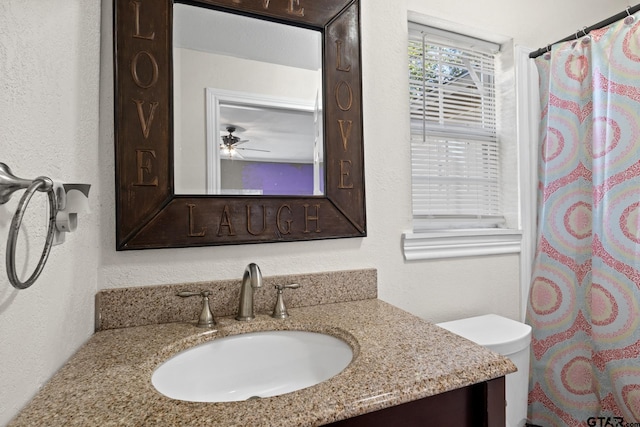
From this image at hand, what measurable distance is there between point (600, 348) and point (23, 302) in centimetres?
180

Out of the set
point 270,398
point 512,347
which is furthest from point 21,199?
point 512,347

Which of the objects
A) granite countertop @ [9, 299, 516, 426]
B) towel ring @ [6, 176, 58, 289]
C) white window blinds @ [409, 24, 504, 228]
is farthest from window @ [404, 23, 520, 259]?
towel ring @ [6, 176, 58, 289]

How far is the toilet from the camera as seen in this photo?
3.92 ft

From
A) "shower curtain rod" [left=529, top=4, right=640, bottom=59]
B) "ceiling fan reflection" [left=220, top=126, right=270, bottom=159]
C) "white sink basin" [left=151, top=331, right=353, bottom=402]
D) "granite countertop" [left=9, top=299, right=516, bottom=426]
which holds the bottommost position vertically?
"white sink basin" [left=151, top=331, right=353, bottom=402]

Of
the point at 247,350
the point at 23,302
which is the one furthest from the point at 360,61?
the point at 23,302

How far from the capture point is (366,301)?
3.93 ft

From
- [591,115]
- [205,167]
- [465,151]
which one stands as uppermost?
[591,115]

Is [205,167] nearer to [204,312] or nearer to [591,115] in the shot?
[204,312]

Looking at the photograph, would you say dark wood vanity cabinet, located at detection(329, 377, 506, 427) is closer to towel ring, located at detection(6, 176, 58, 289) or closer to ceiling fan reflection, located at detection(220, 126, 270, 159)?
towel ring, located at detection(6, 176, 58, 289)

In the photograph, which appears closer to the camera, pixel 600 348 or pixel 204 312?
pixel 204 312

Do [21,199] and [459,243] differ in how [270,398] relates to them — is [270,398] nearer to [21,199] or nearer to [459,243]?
[21,199]

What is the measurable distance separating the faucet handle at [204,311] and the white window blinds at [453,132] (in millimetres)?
943

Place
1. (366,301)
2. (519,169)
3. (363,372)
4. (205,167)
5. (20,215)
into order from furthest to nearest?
1. (519,169)
2. (366,301)
3. (205,167)
4. (363,372)
5. (20,215)

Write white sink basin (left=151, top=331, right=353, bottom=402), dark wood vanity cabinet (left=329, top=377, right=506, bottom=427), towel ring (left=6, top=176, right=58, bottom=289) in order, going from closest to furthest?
towel ring (left=6, top=176, right=58, bottom=289)
dark wood vanity cabinet (left=329, top=377, right=506, bottom=427)
white sink basin (left=151, top=331, right=353, bottom=402)
